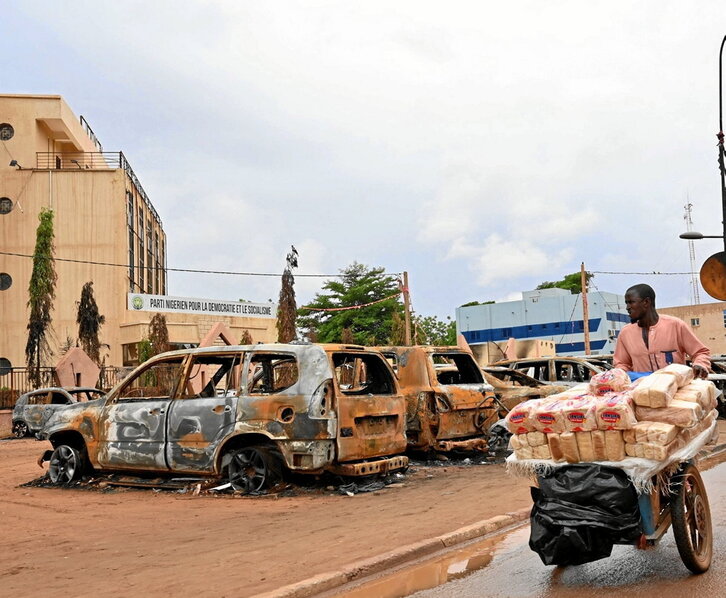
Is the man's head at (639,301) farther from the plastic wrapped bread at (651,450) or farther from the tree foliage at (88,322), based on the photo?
the tree foliage at (88,322)

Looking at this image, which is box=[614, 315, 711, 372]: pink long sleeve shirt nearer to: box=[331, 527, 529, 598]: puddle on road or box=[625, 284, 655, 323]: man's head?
box=[625, 284, 655, 323]: man's head

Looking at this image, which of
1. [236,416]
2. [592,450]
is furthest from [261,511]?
[592,450]

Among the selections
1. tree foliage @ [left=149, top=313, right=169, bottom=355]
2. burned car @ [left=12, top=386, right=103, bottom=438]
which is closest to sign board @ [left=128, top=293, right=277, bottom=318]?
tree foliage @ [left=149, top=313, right=169, bottom=355]

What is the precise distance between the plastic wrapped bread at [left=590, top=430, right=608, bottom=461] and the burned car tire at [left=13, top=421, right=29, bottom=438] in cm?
2190

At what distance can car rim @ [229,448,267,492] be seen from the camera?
9.88m

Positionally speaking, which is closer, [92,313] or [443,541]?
[443,541]

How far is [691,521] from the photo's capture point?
5.51 metres

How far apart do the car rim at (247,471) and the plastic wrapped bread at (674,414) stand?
220 inches

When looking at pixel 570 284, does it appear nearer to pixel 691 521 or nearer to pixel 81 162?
pixel 81 162

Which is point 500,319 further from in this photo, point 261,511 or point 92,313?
point 261,511

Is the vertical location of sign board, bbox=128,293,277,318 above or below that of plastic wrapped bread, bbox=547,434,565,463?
above

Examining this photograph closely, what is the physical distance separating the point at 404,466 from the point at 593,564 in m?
4.97

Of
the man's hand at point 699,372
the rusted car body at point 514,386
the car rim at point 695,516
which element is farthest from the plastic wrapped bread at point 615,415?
the rusted car body at point 514,386

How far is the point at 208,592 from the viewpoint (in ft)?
18.0
